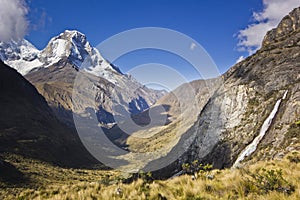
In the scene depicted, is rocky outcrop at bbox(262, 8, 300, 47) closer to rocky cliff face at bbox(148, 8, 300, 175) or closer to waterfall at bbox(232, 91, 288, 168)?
rocky cliff face at bbox(148, 8, 300, 175)

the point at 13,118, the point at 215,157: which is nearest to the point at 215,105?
the point at 215,157

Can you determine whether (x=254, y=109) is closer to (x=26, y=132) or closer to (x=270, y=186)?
(x=270, y=186)

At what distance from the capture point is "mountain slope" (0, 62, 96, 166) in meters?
79.0

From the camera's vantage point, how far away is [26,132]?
297 ft

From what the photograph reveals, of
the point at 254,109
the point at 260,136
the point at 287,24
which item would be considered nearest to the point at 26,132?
the point at 254,109

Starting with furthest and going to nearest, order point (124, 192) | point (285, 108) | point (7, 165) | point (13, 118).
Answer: point (13, 118) → point (7, 165) → point (285, 108) → point (124, 192)

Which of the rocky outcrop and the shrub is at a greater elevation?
the rocky outcrop

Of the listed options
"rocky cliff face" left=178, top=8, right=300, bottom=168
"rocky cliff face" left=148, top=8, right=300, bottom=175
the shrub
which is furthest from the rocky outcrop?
the shrub

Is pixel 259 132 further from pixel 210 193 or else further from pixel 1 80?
pixel 1 80

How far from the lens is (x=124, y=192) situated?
9.45m

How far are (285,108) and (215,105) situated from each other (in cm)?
2456

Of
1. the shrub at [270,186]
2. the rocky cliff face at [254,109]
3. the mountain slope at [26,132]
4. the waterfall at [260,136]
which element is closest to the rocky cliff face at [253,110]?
the rocky cliff face at [254,109]

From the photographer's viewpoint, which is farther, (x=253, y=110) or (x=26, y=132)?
(x=26, y=132)

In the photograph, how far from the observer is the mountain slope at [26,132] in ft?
259
